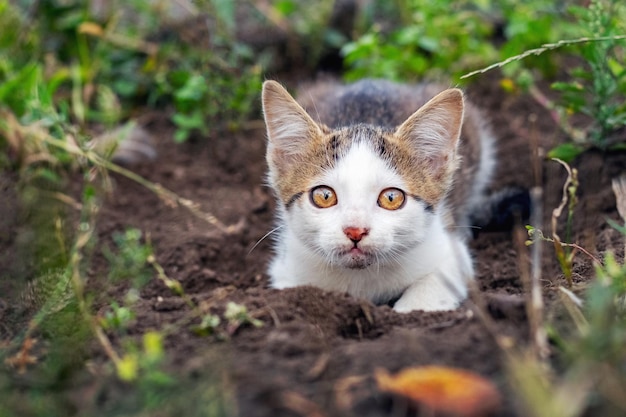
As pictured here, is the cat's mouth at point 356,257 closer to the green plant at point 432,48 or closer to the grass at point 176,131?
the grass at point 176,131

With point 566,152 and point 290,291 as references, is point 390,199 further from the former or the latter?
point 566,152

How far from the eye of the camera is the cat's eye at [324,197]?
3471 mm

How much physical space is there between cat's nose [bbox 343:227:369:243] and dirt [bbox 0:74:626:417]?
1.12ft

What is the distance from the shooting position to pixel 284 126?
379 cm

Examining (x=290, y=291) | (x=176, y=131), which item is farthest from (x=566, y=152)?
(x=176, y=131)

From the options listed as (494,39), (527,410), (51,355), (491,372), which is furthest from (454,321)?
(494,39)

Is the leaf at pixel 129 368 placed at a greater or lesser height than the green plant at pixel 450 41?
lesser

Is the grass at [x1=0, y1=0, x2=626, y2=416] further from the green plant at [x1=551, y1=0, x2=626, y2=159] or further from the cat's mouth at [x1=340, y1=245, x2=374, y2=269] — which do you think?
the cat's mouth at [x1=340, y1=245, x2=374, y2=269]

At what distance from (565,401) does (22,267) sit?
9.15 feet

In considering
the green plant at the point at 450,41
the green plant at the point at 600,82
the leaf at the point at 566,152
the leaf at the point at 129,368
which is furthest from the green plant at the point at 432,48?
the leaf at the point at 129,368

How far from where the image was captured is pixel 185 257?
13.8 ft

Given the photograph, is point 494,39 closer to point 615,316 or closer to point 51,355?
point 615,316

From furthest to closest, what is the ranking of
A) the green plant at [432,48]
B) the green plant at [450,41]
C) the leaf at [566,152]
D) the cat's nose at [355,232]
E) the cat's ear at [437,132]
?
the green plant at [432,48] → the green plant at [450,41] → the leaf at [566,152] → the cat's ear at [437,132] → the cat's nose at [355,232]

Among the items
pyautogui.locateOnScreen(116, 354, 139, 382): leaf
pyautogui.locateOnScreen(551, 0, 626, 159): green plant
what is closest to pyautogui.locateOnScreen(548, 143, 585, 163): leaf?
pyautogui.locateOnScreen(551, 0, 626, 159): green plant
